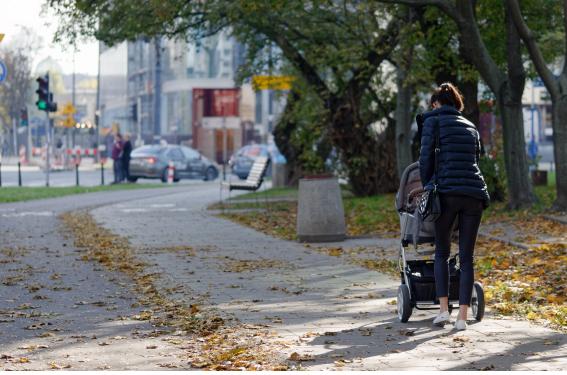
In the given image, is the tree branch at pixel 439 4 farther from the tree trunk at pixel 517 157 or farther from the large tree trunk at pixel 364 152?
the large tree trunk at pixel 364 152

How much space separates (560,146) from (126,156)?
2667 centimetres

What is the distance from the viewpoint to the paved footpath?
830 cm

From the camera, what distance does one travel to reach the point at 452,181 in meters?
9.87

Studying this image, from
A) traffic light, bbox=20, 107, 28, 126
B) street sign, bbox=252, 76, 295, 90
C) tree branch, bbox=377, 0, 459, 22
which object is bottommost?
street sign, bbox=252, 76, 295, 90

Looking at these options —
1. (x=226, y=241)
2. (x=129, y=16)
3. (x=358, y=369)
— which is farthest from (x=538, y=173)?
(x=358, y=369)

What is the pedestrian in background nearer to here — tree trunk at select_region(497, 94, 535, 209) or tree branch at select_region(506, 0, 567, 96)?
tree trunk at select_region(497, 94, 535, 209)

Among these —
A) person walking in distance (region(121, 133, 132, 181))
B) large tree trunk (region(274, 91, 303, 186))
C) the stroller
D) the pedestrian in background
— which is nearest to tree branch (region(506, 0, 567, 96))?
the stroller

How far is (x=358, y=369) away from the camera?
7918mm

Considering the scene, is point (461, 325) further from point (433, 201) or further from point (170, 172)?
point (170, 172)

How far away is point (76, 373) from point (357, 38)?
72.0ft

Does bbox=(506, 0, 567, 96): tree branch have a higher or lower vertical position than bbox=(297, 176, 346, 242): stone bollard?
higher

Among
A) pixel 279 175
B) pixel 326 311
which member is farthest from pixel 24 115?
pixel 326 311

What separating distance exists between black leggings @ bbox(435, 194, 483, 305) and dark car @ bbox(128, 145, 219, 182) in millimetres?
40332

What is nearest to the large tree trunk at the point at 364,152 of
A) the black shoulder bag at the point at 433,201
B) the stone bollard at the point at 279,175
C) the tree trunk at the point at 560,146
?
the tree trunk at the point at 560,146
